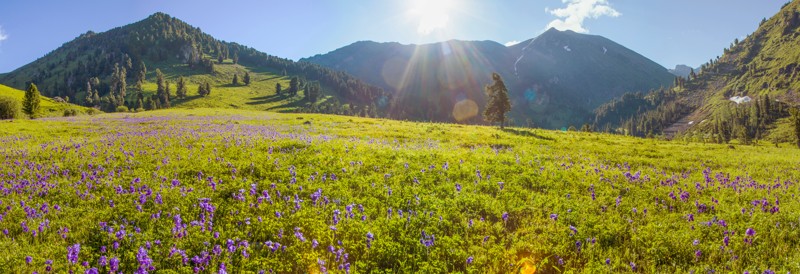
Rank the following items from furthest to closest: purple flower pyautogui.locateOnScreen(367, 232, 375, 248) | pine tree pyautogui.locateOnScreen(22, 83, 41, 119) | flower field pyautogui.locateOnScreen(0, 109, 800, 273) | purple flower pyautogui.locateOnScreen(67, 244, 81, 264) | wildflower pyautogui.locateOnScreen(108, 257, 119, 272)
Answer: pine tree pyautogui.locateOnScreen(22, 83, 41, 119)
purple flower pyautogui.locateOnScreen(367, 232, 375, 248)
flower field pyautogui.locateOnScreen(0, 109, 800, 273)
purple flower pyautogui.locateOnScreen(67, 244, 81, 264)
wildflower pyautogui.locateOnScreen(108, 257, 119, 272)

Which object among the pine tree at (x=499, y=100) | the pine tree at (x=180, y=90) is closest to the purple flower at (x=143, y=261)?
the pine tree at (x=499, y=100)

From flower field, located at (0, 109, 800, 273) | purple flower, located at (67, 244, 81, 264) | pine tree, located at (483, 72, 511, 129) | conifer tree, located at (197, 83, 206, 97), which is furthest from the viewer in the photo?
conifer tree, located at (197, 83, 206, 97)

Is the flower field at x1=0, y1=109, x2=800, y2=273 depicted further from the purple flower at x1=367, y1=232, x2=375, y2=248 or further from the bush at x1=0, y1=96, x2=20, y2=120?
the bush at x1=0, y1=96, x2=20, y2=120

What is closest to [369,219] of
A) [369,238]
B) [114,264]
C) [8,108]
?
[369,238]

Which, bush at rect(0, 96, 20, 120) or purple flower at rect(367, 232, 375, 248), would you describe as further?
bush at rect(0, 96, 20, 120)

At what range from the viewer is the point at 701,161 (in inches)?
733

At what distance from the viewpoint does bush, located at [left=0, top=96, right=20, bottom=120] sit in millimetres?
64812

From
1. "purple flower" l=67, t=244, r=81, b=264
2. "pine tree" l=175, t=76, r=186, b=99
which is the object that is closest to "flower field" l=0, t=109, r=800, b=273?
"purple flower" l=67, t=244, r=81, b=264

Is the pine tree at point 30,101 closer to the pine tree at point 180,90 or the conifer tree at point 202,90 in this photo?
the pine tree at point 180,90

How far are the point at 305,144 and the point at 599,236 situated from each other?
439 inches

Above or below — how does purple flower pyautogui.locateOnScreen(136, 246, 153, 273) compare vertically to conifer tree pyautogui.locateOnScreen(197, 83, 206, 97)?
below

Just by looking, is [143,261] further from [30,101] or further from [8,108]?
[30,101]

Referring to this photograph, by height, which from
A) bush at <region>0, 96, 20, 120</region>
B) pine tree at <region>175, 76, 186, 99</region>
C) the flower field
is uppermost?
pine tree at <region>175, 76, 186, 99</region>

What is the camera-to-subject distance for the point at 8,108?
65.6 m
